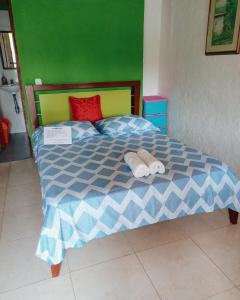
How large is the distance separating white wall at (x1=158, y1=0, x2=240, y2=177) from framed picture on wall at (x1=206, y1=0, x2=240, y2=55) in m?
0.09

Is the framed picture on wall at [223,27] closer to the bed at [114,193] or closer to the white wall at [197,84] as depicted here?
the white wall at [197,84]

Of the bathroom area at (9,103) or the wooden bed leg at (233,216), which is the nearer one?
the wooden bed leg at (233,216)

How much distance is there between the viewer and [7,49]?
415 centimetres

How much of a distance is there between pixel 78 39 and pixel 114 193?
2275 mm

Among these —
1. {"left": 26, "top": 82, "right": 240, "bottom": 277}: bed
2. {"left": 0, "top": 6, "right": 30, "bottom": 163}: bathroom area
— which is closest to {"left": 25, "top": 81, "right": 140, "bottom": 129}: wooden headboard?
{"left": 0, "top": 6, "right": 30, "bottom": 163}: bathroom area

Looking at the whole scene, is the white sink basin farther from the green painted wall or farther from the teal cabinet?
the teal cabinet

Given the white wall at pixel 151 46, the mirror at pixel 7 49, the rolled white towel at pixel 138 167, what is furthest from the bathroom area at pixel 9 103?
the rolled white towel at pixel 138 167

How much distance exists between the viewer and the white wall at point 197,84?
2434mm

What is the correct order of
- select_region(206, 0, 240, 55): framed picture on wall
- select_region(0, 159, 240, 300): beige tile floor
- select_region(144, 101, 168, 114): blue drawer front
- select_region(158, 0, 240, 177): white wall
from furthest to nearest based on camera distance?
select_region(144, 101, 168, 114): blue drawer front
select_region(158, 0, 240, 177): white wall
select_region(206, 0, 240, 55): framed picture on wall
select_region(0, 159, 240, 300): beige tile floor

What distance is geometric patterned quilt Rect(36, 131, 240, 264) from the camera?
147 cm

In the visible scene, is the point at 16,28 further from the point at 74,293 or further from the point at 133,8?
the point at 74,293

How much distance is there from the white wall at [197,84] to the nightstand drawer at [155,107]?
3.9 inches

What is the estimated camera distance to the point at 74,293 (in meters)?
1.42

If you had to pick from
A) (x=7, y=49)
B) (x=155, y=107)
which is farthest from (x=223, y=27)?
(x=7, y=49)
